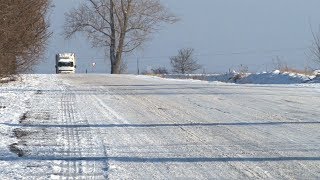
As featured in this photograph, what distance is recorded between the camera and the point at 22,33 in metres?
18.6

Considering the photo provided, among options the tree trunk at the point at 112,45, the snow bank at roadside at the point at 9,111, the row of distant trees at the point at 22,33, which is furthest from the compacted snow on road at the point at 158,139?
the tree trunk at the point at 112,45

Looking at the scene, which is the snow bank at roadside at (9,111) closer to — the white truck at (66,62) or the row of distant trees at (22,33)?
the row of distant trees at (22,33)

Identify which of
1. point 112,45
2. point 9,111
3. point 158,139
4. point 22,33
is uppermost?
point 112,45

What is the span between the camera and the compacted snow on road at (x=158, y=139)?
23.5ft

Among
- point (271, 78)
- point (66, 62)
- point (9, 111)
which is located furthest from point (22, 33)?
point (66, 62)

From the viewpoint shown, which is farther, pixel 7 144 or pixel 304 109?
pixel 304 109

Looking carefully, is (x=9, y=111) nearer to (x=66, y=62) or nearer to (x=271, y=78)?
(x=271, y=78)

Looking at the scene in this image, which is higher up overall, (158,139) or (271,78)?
(271,78)

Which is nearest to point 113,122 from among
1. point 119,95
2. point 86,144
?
point 86,144

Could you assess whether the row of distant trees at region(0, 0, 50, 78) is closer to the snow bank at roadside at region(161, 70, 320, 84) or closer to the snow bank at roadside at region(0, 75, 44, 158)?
the snow bank at roadside at region(0, 75, 44, 158)

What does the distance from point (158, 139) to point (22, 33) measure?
34.4 feet

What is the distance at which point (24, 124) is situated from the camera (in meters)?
11.0

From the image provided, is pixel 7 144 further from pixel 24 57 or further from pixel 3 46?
pixel 24 57

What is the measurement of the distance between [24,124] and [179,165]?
180 inches
